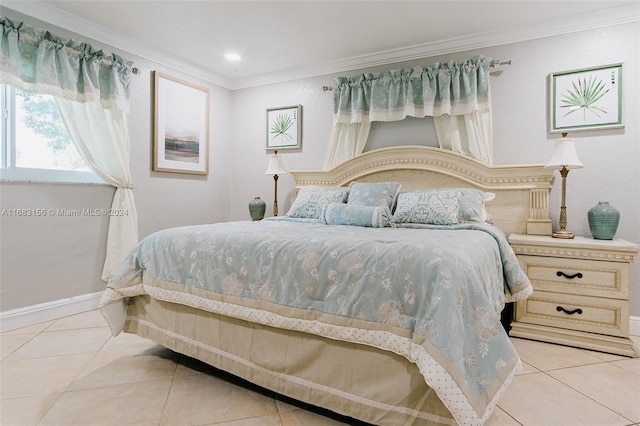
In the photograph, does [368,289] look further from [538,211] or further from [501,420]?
[538,211]

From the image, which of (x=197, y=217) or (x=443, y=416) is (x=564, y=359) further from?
(x=197, y=217)

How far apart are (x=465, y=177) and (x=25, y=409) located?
336cm

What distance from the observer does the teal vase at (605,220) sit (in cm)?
256

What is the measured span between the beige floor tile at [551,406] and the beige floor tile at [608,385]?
0.19 feet

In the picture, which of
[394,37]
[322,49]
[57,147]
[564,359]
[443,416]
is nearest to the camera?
[443,416]

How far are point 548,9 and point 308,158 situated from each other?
2.57 meters

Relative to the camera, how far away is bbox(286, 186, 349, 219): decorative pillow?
3.20m

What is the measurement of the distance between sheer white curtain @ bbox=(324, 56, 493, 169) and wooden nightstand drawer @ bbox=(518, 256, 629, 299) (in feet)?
3.47

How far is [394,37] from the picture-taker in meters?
3.31

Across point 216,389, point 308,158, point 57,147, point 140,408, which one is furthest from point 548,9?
point 57,147

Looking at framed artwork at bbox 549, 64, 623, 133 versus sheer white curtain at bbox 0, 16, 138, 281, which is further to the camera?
framed artwork at bbox 549, 64, 623, 133

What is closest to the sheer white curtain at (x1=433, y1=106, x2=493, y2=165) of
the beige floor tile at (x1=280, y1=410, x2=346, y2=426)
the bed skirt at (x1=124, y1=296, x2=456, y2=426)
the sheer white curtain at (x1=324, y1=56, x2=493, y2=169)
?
the sheer white curtain at (x1=324, y1=56, x2=493, y2=169)

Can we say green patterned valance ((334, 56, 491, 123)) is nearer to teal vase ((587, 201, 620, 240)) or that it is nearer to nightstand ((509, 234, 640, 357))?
teal vase ((587, 201, 620, 240))

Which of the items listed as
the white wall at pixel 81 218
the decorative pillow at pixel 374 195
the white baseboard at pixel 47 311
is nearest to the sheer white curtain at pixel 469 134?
the decorative pillow at pixel 374 195
